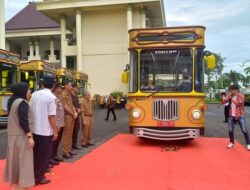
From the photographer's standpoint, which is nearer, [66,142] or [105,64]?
[66,142]

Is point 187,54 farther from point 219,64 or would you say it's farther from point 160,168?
point 219,64

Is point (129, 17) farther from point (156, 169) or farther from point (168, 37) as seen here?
point (156, 169)

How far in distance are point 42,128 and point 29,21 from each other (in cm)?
6002

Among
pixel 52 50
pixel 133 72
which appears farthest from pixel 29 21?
pixel 133 72

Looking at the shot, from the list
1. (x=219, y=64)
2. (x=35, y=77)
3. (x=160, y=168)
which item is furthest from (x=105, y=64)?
(x=219, y=64)

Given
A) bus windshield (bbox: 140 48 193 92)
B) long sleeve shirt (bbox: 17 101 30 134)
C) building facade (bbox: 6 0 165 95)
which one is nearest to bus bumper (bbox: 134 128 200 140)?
bus windshield (bbox: 140 48 193 92)

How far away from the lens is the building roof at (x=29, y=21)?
2457 inches

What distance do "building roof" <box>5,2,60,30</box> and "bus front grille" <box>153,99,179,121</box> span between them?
50.9 metres

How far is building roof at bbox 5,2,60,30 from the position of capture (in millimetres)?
62406

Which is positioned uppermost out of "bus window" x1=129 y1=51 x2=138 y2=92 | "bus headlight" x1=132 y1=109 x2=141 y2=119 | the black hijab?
"bus window" x1=129 y1=51 x2=138 y2=92

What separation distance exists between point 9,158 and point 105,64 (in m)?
41.2

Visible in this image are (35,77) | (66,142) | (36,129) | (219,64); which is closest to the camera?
(36,129)

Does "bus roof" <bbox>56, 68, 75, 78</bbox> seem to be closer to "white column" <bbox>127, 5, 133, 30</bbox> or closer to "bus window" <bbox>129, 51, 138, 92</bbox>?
"bus window" <bbox>129, 51, 138, 92</bbox>

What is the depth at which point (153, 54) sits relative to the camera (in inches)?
501
